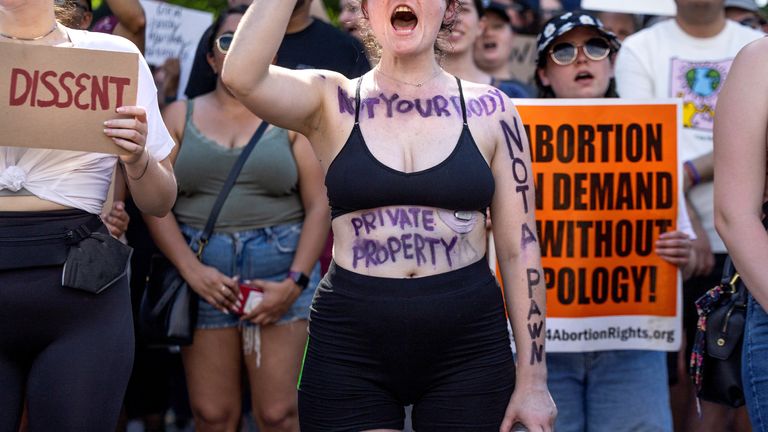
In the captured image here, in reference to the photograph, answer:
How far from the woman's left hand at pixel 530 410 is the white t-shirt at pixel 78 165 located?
4.50 feet

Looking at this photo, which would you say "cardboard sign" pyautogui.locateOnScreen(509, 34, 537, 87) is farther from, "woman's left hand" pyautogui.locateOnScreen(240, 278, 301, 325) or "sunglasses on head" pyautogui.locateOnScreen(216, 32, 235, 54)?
"woman's left hand" pyautogui.locateOnScreen(240, 278, 301, 325)

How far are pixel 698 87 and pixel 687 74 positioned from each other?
0.31ft

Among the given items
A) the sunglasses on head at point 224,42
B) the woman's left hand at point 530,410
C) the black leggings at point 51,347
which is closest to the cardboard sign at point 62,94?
the black leggings at point 51,347

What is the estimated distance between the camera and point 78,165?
3.56m

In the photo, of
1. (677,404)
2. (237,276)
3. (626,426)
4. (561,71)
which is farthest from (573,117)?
(677,404)

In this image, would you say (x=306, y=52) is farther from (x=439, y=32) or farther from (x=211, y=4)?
(x=211, y=4)

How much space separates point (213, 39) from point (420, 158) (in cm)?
245

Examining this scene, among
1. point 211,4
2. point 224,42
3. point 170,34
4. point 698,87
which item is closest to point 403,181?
point 224,42

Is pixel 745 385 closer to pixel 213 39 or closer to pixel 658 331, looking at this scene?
pixel 658 331

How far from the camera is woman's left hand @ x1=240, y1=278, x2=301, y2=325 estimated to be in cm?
509

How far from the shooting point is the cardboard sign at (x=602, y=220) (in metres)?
4.97

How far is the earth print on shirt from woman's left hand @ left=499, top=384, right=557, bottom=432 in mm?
2801

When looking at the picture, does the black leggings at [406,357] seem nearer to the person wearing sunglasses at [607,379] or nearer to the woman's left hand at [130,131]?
the woman's left hand at [130,131]

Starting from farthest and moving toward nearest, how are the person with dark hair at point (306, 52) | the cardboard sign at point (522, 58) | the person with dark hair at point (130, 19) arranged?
the cardboard sign at point (522, 58) < the person with dark hair at point (306, 52) < the person with dark hair at point (130, 19)
